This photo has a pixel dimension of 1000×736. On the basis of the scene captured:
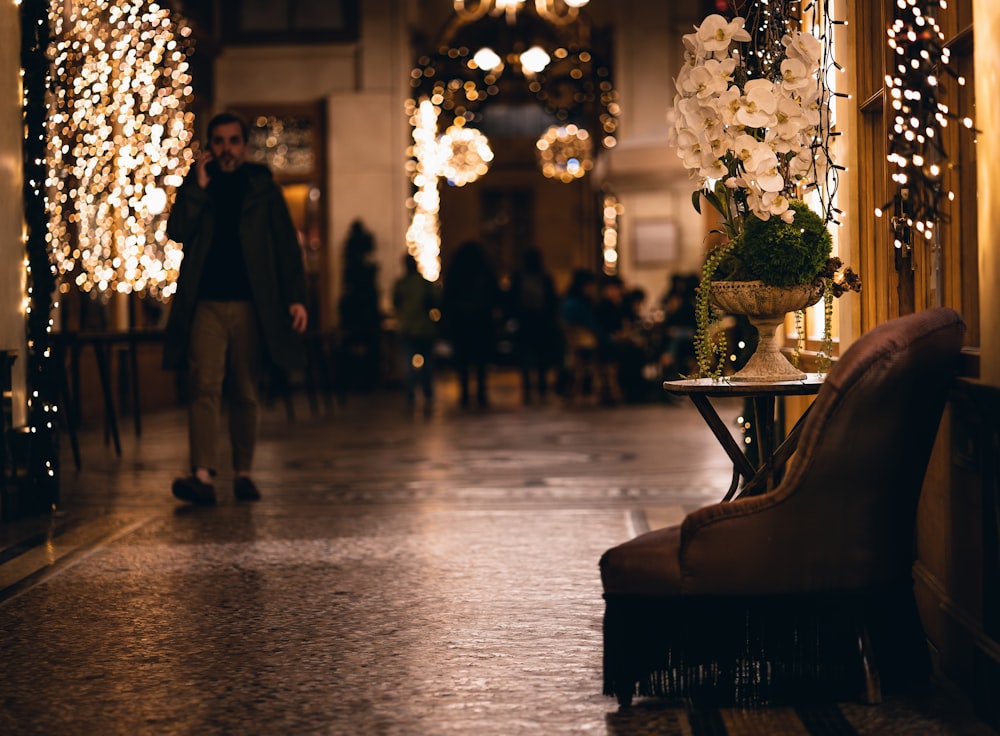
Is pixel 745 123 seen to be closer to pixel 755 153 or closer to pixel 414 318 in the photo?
pixel 755 153

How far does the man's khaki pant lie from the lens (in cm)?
725

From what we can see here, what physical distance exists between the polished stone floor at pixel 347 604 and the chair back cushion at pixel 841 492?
0.33 metres

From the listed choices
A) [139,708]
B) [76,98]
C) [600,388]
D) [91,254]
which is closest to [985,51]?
[139,708]

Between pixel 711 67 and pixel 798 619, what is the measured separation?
5.53 ft

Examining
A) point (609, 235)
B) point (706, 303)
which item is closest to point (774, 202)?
point (706, 303)

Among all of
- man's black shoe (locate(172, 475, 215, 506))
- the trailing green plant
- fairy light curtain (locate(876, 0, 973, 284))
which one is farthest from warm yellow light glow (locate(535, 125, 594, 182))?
fairy light curtain (locate(876, 0, 973, 284))

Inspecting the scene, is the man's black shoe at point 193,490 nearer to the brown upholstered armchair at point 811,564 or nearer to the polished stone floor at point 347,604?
the polished stone floor at point 347,604

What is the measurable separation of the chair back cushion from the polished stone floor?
1.09 ft

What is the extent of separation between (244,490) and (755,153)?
4.14 m

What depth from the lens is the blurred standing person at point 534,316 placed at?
16188 mm

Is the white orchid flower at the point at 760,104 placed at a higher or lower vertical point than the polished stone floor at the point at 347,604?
higher

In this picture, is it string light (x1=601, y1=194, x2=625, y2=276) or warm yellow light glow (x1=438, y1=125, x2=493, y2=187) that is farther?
warm yellow light glow (x1=438, y1=125, x2=493, y2=187)

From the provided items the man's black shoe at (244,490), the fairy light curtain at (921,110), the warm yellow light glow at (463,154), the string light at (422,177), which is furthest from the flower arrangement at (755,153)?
the warm yellow light glow at (463,154)

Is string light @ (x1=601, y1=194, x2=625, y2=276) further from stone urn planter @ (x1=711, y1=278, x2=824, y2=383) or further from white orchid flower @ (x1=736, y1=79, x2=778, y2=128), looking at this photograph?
white orchid flower @ (x1=736, y1=79, x2=778, y2=128)
